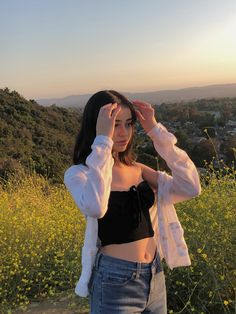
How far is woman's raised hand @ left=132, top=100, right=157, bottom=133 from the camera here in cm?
230

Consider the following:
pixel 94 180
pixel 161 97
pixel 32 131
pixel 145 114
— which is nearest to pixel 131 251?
pixel 94 180

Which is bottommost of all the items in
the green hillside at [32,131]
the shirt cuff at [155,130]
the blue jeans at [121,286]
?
the green hillside at [32,131]

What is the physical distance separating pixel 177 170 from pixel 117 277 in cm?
55

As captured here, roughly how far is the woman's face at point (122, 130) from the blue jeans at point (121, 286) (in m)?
0.47

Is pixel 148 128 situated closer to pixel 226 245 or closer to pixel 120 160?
pixel 120 160

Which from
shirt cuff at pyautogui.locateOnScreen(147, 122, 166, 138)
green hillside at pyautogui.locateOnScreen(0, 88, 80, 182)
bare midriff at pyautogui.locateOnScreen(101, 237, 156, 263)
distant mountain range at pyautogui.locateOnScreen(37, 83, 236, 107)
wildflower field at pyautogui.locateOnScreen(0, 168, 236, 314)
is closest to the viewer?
bare midriff at pyautogui.locateOnScreen(101, 237, 156, 263)

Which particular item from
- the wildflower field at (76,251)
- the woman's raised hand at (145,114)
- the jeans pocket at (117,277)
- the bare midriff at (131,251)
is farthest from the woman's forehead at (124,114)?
the wildflower field at (76,251)

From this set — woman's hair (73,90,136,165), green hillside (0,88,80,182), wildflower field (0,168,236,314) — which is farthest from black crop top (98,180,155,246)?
green hillside (0,88,80,182)

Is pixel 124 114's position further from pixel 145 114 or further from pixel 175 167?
pixel 175 167

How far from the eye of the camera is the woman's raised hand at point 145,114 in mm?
2305

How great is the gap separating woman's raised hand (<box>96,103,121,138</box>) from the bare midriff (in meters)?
0.46

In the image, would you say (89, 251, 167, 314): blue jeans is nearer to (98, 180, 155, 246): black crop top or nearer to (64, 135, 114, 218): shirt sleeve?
(98, 180, 155, 246): black crop top

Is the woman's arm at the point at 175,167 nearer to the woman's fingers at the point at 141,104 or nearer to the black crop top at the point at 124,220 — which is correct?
the woman's fingers at the point at 141,104

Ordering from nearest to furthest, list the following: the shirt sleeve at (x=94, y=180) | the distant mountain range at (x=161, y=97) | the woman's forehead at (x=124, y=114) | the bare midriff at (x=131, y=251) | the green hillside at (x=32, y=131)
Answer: the shirt sleeve at (x=94, y=180), the bare midriff at (x=131, y=251), the woman's forehead at (x=124, y=114), the distant mountain range at (x=161, y=97), the green hillside at (x=32, y=131)
